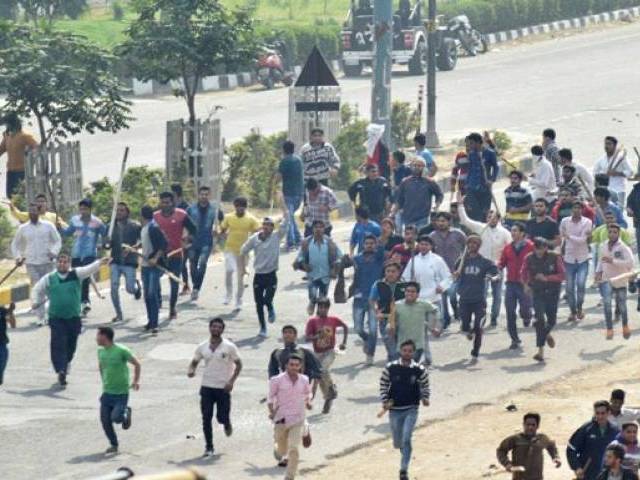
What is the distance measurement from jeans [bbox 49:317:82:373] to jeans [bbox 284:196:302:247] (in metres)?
6.83

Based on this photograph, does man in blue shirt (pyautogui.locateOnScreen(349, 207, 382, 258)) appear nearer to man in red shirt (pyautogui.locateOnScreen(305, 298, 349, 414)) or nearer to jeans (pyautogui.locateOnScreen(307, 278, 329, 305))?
jeans (pyautogui.locateOnScreen(307, 278, 329, 305))

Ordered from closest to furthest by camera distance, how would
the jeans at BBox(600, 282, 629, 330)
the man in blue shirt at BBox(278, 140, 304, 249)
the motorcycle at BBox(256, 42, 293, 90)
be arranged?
the jeans at BBox(600, 282, 629, 330) < the man in blue shirt at BBox(278, 140, 304, 249) < the motorcycle at BBox(256, 42, 293, 90)

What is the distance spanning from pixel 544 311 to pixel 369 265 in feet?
5.76

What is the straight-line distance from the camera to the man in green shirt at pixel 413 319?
19.8 metres

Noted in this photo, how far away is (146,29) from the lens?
2986 centimetres

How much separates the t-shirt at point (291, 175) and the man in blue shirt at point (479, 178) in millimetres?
2226

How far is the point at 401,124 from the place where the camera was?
→ 35.3 metres

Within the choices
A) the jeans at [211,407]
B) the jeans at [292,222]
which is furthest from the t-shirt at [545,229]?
the jeans at [211,407]

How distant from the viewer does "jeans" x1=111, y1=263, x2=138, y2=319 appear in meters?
23.2

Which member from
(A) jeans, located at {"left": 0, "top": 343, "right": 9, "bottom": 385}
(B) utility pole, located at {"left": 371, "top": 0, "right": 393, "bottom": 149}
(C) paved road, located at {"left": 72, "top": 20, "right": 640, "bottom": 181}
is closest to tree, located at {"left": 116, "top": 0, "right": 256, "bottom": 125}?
(B) utility pole, located at {"left": 371, "top": 0, "right": 393, "bottom": 149}

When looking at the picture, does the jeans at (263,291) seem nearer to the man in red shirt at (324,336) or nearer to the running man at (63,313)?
the running man at (63,313)

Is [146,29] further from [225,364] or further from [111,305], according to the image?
[225,364]

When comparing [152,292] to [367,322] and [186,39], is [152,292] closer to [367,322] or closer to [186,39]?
[367,322]

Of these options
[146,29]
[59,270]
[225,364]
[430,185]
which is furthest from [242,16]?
[225,364]
